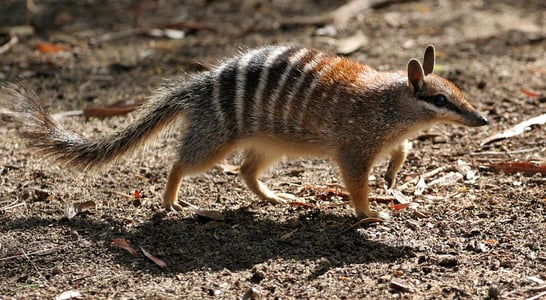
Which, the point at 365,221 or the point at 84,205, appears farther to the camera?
the point at 84,205

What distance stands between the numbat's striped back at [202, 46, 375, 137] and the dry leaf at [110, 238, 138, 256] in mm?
1167

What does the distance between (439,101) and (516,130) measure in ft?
5.55

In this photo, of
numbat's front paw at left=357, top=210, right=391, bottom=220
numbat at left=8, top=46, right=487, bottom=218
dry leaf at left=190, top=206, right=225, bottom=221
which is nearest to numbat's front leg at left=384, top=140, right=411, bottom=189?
numbat at left=8, top=46, right=487, bottom=218

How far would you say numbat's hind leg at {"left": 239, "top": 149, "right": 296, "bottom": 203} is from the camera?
625 centimetres

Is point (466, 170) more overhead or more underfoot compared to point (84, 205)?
more underfoot

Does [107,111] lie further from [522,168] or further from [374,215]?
[522,168]

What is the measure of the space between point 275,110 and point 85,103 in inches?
120

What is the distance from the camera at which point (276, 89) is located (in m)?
5.86

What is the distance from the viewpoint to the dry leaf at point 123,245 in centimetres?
528

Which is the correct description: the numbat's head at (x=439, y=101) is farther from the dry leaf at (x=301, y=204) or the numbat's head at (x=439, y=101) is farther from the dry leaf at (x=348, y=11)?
the dry leaf at (x=348, y=11)

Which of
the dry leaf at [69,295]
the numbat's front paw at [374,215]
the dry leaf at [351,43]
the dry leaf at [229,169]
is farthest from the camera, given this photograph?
the dry leaf at [351,43]

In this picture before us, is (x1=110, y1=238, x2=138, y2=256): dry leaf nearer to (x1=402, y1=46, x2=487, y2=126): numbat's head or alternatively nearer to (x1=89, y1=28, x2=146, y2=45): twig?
(x1=402, y1=46, x2=487, y2=126): numbat's head

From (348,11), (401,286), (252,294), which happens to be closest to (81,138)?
(252,294)

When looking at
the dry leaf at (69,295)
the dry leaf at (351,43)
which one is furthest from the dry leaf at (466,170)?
Result: the dry leaf at (69,295)
